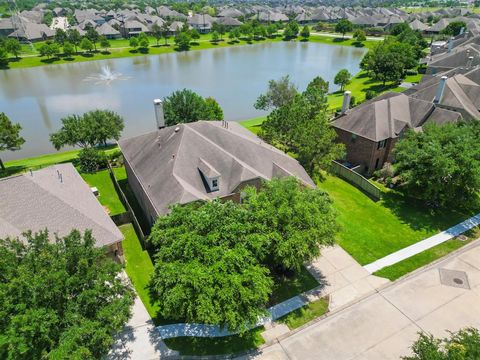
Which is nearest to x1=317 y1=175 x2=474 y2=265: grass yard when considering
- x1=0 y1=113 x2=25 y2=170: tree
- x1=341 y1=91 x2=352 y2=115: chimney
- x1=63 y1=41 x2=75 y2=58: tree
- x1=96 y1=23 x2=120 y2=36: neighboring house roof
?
x1=341 y1=91 x2=352 y2=115: chimney

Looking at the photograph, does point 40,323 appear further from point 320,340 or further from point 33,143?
point 33,143

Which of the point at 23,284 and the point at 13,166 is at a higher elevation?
the point at 23,284

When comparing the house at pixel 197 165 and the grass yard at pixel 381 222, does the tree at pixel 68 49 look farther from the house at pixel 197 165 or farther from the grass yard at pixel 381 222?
the grass yard at pixel 381 222

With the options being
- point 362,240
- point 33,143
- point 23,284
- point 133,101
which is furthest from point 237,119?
point 23,284

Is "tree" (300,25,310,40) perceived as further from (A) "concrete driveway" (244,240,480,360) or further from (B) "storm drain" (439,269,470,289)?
(B) "storm drain" (439,269,470,289)

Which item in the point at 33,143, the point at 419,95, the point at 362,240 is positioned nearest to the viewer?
the point at 362,240

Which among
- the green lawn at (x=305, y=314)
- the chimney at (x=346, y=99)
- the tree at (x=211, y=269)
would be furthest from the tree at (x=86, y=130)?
the green lawn at (x=305, y=314)
